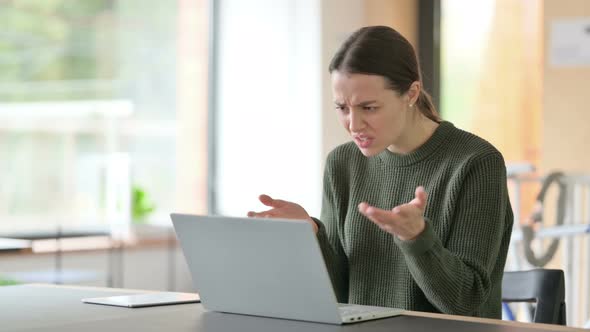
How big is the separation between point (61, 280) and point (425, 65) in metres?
2.24

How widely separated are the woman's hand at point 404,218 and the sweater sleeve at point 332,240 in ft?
1.41

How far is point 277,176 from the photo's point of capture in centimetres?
565

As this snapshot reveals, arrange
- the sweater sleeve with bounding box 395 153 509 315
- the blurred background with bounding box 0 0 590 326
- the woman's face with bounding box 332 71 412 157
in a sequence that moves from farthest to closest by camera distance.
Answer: the blurred background with bounding box 0 0 590 326 < the woman's face with bounding box 332 71 412 157 < the sweater sleeve with bounding box 395 153 509 315

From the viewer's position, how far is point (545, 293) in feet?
6.59

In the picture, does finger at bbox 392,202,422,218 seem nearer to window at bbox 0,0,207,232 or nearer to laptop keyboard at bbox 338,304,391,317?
laptop keyboard at bbox 338,304,391,317

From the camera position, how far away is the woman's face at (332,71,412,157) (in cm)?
195

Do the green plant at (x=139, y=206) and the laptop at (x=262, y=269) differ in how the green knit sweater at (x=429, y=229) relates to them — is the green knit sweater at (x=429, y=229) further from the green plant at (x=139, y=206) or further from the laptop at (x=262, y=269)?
the green plant at (x=139, y=206)

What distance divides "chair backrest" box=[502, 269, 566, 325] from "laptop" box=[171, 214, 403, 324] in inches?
16.5

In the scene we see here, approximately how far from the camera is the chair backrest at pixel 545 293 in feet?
6.55

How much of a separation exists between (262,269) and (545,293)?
662mm

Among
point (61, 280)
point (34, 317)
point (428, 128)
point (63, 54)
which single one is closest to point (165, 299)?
point (34, 317)

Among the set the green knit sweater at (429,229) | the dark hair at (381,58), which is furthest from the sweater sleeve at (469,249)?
the dark hair at (381,58)

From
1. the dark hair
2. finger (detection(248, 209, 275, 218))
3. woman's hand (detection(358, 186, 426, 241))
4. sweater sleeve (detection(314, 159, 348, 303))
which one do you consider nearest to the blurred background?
sweater sleeve (detection(314, 159, 348, 303))

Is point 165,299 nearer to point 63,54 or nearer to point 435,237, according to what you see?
point 435,237
